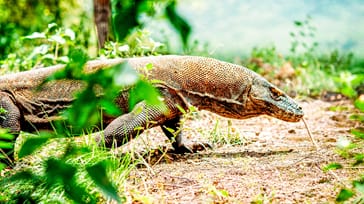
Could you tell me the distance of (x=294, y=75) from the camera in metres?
9.14

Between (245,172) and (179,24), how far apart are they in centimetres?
231

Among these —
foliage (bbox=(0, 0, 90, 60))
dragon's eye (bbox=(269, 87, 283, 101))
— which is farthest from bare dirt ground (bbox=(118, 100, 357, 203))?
foliage (bbox=(0, 0, 90, 60))

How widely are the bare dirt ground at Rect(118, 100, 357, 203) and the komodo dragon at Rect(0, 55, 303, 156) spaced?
0.24 meters

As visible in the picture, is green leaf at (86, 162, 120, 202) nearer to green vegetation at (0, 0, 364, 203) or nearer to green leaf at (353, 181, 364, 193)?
green vegetation at (0, 0, 364, 203)

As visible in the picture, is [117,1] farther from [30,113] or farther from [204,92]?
[30,113]

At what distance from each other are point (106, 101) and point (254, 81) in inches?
109

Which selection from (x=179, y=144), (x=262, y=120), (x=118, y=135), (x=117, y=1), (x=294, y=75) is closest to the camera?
(x=117, y=1)

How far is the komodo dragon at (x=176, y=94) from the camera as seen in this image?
3.71m

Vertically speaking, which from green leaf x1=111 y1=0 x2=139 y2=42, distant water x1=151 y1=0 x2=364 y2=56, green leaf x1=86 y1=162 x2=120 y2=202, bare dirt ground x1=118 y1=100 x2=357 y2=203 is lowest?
distant water x1=151 y1=0 x2=364 y2=56

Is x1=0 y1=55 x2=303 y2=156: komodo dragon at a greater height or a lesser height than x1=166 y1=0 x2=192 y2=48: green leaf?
lesser

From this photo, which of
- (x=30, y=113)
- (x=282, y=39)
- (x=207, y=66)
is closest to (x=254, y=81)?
(x=207, y=66)

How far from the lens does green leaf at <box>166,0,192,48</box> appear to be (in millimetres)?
944

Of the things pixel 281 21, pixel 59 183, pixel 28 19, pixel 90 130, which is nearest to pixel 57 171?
pixel 59 183

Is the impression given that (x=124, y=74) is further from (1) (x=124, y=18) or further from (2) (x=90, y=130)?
(2) (x=90, y=130)
